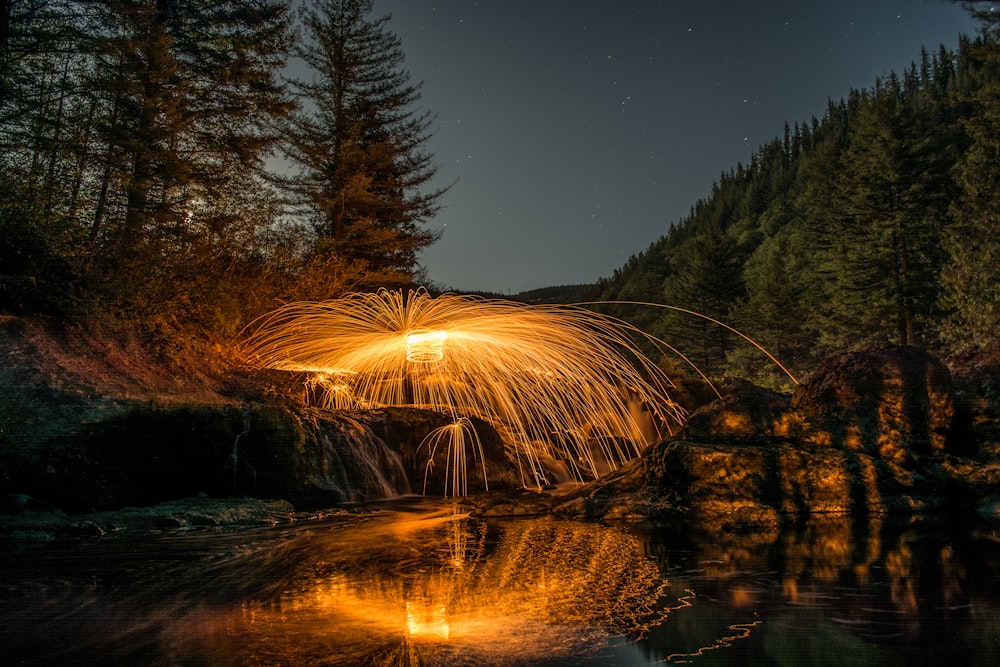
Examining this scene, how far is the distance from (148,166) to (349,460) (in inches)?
380

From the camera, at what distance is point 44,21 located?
15.6m

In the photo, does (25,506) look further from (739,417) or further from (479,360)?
(739,417)

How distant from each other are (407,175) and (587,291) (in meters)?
110

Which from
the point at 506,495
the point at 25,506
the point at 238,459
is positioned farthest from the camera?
the point at 506,495

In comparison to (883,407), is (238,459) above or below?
below

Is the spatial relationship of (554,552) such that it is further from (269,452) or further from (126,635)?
(269,452)

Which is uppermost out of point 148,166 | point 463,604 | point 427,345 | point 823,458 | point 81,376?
point 148,166

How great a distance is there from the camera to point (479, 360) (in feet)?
51.3

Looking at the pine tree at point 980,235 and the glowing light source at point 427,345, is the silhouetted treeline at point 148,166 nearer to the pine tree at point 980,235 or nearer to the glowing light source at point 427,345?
the glowing light source at point 427,345

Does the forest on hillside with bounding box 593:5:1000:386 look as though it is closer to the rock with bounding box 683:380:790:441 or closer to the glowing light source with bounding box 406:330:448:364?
the rock with bounding box 683:380:790:441

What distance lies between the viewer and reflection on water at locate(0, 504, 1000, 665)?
11.0 feet

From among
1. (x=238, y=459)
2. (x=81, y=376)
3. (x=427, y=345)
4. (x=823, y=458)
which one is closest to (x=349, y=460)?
(x=238, y=459)

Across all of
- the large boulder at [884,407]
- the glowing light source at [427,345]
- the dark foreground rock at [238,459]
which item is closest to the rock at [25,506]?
the dark foreground rock at [238,459]

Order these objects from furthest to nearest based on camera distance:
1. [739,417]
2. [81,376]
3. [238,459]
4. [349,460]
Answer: [349,460], [81,376], [238,459], [739,417]
